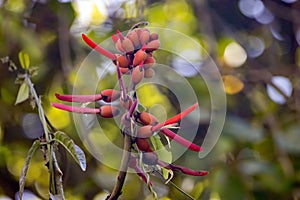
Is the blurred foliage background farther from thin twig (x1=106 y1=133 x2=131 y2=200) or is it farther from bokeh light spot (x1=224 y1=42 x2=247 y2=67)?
thin twig (x1=106 y1=133 x2=131 y2=200)

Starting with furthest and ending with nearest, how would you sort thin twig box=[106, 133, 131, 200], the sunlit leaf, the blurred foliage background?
1. the sunlit leaf
2. the blurred foliage background
3. thin twig box=[106, 133, 131, 200]

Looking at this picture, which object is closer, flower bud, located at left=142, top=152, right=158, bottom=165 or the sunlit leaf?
flower bud, located at left=142, top=152, right=158, bottom=165

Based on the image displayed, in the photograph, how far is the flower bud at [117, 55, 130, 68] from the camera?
0.49 metres

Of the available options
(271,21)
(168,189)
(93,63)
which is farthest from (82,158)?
(271,21)

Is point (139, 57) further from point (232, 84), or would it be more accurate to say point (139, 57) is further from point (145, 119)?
point (232, 84)

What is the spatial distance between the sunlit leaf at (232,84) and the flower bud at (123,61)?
0.94 m

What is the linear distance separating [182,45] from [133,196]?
0.36m

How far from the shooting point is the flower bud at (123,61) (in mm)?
488

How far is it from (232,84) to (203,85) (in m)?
0.23

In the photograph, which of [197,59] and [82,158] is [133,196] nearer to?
[197,59]

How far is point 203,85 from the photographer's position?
1.21 m

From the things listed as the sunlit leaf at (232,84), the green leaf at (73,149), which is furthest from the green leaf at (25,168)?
the sunlit leaf at (232,84)

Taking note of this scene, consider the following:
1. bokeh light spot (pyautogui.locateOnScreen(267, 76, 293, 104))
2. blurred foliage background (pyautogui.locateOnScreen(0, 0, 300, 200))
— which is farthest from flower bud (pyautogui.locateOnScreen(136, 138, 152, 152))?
bokeh light spot (pyautogui.locateOnScreen(267, 76, 293, 104))

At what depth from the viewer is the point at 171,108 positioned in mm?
1173
